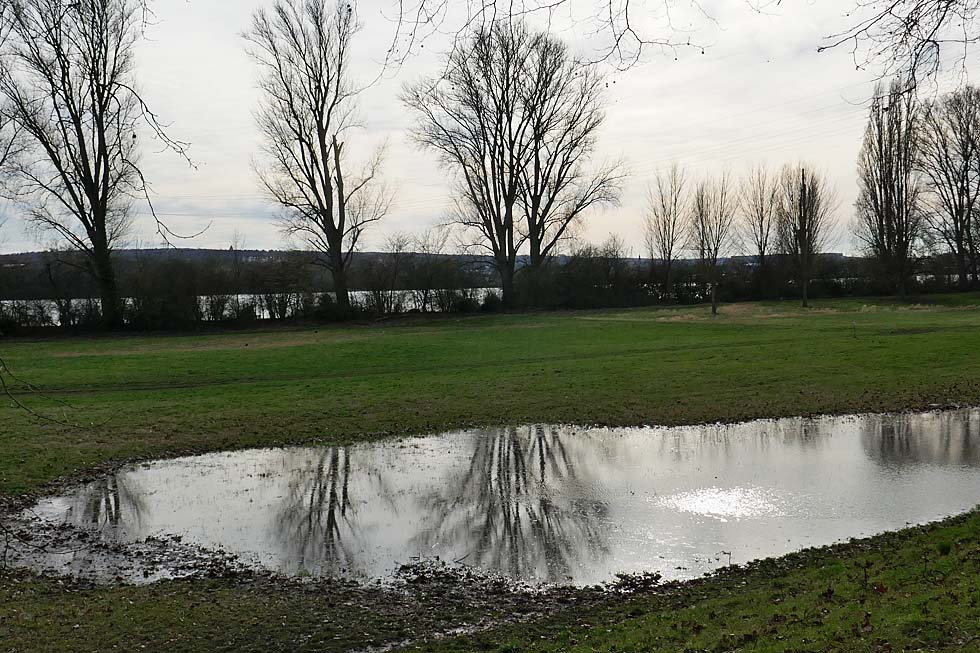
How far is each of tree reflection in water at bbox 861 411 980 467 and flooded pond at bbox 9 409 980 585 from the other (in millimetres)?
58

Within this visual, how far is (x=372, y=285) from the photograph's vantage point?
42.8m

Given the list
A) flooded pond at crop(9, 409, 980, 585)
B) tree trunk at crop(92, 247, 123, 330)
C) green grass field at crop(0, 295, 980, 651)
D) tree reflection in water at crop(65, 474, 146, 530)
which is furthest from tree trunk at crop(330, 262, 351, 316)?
tree reflection in water at crop(65, 474, 146, 530)

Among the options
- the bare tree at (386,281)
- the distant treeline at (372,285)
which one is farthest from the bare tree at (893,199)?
the bare tree at (386,281)

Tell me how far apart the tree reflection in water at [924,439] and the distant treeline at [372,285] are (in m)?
24.2

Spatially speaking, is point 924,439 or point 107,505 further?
point 924,439

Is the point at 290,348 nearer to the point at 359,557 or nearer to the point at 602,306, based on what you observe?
the point at 359,557

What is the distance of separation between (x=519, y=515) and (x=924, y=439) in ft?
25.3

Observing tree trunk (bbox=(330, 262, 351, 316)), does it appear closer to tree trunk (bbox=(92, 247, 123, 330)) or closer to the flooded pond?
tree trunk (bbox=(92, 247, 123, 330))

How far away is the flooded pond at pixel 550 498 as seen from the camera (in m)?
8.05

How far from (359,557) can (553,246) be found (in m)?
39.8

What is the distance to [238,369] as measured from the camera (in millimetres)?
22656

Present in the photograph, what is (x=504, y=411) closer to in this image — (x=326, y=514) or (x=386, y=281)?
(x=326, y=514)

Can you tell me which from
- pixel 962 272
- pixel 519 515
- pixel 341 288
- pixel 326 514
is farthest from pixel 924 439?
pixel 962 272

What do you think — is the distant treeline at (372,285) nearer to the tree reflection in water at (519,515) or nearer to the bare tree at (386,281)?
the bare tree at (386,281)
